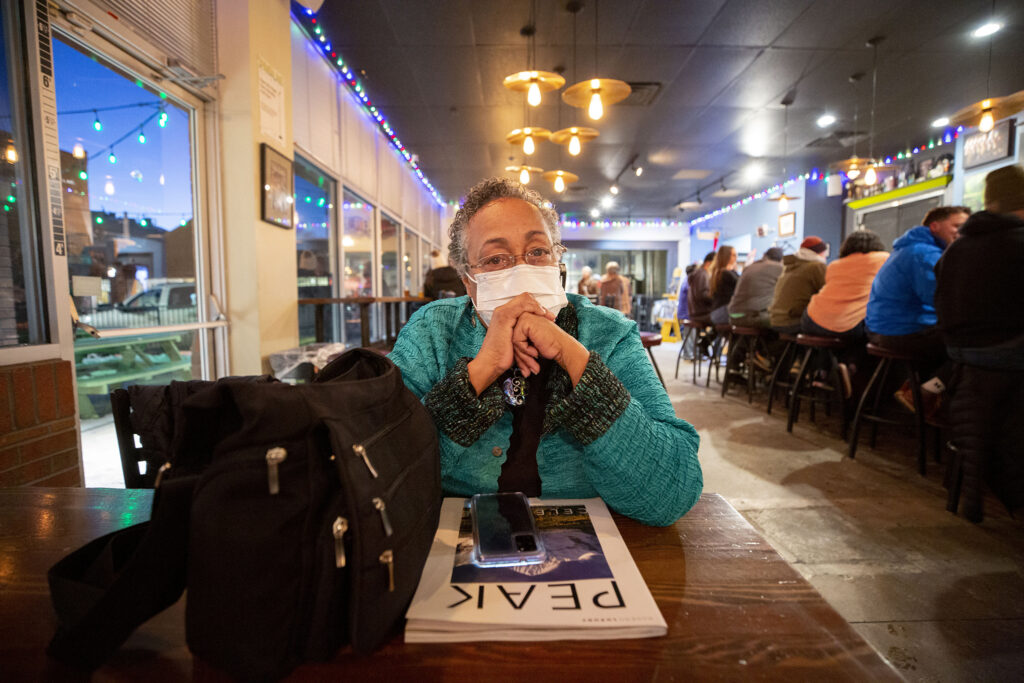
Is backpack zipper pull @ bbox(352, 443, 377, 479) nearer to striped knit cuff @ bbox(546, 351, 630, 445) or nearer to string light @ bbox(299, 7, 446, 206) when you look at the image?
striped knit cuff @ bbox(546, 351, 630, 445)

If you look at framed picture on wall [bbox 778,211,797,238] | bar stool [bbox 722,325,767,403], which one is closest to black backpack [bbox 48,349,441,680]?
bar stool [bbox 722,325,767,403]

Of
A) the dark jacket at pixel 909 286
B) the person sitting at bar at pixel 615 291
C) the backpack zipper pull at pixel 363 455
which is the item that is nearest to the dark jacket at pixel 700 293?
the dark jacket at pixel 909 286

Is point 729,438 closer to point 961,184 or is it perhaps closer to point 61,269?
point 61,269

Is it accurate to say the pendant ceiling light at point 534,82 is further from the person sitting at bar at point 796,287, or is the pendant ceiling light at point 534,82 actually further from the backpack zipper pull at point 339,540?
the backpack zipper pull at point 339,540

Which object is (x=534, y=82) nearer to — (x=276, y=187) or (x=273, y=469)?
(x=276, y=187)

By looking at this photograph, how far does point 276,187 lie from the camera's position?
10.5 feet

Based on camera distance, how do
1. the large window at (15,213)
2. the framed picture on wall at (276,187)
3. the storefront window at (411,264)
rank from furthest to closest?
the storefront window at (411,264), the framed picture on wall at (276,187), the large window at (15,213)

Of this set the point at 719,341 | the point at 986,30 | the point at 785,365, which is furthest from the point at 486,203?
the point at 986,30

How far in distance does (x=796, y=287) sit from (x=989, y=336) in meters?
2.10

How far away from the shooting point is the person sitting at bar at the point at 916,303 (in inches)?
107

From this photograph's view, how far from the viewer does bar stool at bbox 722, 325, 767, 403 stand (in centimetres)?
470

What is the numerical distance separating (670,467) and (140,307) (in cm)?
281

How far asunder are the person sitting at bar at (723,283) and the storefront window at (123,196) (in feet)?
16.8

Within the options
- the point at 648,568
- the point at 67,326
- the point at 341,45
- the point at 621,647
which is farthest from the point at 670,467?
the point at 341,45
